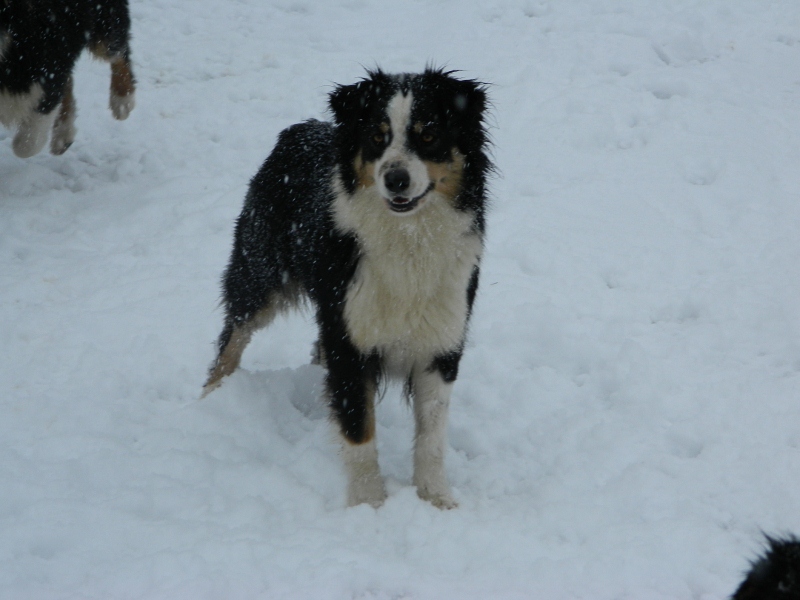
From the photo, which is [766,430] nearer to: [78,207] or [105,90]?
[78,207]

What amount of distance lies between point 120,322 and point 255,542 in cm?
291

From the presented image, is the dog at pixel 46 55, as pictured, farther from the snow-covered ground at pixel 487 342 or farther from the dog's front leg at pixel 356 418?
the dog's front leg at pixel 356 418

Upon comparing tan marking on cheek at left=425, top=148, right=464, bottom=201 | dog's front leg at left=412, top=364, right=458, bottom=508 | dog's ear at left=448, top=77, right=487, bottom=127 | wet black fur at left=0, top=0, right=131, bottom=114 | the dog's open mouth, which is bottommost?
dog's front leg at left=412, top=364, right=458, bottom=508

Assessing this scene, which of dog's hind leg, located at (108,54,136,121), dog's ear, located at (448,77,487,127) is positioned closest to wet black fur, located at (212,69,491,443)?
dog's ear, located at (448,77,487,127)

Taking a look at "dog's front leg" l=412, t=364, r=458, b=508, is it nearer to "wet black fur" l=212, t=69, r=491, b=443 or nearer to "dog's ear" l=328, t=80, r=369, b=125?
"wet black fur" l=212, t=69, r=491, b=443

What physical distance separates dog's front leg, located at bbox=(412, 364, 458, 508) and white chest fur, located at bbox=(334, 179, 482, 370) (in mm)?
236

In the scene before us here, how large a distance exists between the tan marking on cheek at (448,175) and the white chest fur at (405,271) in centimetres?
5

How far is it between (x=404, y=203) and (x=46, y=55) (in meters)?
4.99

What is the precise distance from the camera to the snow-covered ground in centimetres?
324

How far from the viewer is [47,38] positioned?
6.86 meters

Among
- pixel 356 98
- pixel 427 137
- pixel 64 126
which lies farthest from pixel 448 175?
pixel 64 126

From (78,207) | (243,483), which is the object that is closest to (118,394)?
(243,483)

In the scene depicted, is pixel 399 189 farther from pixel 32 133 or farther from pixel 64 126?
pixel 64 126

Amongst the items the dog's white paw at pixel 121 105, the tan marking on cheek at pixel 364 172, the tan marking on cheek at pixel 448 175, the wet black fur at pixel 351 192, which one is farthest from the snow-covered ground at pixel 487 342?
the tan marking on cheek at pixel 448 175
